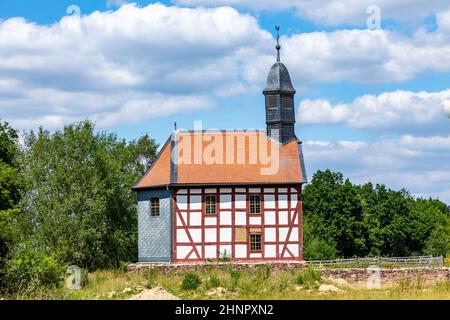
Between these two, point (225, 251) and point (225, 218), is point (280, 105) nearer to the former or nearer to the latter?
point (225, 218)

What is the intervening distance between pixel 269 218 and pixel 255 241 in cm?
133

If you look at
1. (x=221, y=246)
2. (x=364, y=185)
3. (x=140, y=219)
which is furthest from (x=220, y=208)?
(x=364, y=185)

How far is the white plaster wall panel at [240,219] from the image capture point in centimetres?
3656

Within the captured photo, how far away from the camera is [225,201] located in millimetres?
36781

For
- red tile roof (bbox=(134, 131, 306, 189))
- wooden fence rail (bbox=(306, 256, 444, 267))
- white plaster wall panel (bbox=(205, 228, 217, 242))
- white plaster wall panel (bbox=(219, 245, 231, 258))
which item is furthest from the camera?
wooden fence rail (bbox=(306, 256, 444, 267))

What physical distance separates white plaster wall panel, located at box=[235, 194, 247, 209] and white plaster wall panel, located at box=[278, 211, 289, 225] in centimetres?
178

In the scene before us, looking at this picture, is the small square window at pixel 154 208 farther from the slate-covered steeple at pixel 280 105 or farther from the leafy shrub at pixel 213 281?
the leafy shrub at pixel 213 281

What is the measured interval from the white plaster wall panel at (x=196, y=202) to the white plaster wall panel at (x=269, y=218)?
3.29 meters

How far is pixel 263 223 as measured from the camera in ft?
120

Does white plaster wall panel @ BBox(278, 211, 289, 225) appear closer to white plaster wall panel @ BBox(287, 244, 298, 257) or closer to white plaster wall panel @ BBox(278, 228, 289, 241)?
white plaster wall panel @ BBox(278, 228, 289, 241)

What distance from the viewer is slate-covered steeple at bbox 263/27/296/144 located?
39594 mm

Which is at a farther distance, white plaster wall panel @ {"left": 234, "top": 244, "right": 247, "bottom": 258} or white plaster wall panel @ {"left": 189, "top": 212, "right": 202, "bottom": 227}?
white plaster wall panel @ {"left": 189, "top": 212, "right": 202, "bottom": 227}

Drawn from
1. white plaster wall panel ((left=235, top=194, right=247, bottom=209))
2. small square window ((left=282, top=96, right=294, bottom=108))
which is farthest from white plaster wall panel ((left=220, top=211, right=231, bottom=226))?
small square window ((left=282, top=96, right=294, bottom=108))
